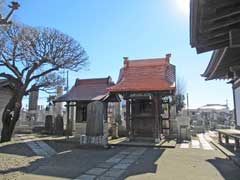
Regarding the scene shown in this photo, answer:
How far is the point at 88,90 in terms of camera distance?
50.3ft

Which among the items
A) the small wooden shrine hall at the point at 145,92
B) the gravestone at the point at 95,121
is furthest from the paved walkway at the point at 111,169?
the small wooden shrine hall at the point at 145,92

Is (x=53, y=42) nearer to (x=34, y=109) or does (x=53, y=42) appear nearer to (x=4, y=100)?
(x=4, y=100)

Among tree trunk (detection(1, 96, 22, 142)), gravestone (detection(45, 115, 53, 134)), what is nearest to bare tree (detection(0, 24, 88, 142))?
tree trunk (detection(1, 96, 22, 142))

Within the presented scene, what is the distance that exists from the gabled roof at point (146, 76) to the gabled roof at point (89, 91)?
182 cm

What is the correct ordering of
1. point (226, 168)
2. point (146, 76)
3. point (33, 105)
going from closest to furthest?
point (226, 168) < point (146, 76) < point (33, 105)

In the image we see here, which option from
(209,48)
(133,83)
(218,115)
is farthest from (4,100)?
(218,115)

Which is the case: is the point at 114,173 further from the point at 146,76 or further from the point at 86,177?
the point at 146,76

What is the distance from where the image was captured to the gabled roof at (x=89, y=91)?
14203 mm

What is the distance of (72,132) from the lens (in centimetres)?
1691

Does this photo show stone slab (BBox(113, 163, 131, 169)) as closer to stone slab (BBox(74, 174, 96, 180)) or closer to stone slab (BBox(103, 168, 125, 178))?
stone slab (BBox(103, 168, 125, 178))

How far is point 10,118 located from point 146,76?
7.68m

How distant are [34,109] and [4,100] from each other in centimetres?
1015

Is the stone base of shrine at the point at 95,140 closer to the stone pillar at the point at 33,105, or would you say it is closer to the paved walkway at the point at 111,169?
the paved walkway at the point at 111,169

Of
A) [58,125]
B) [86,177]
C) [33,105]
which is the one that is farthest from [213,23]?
[33,105]
